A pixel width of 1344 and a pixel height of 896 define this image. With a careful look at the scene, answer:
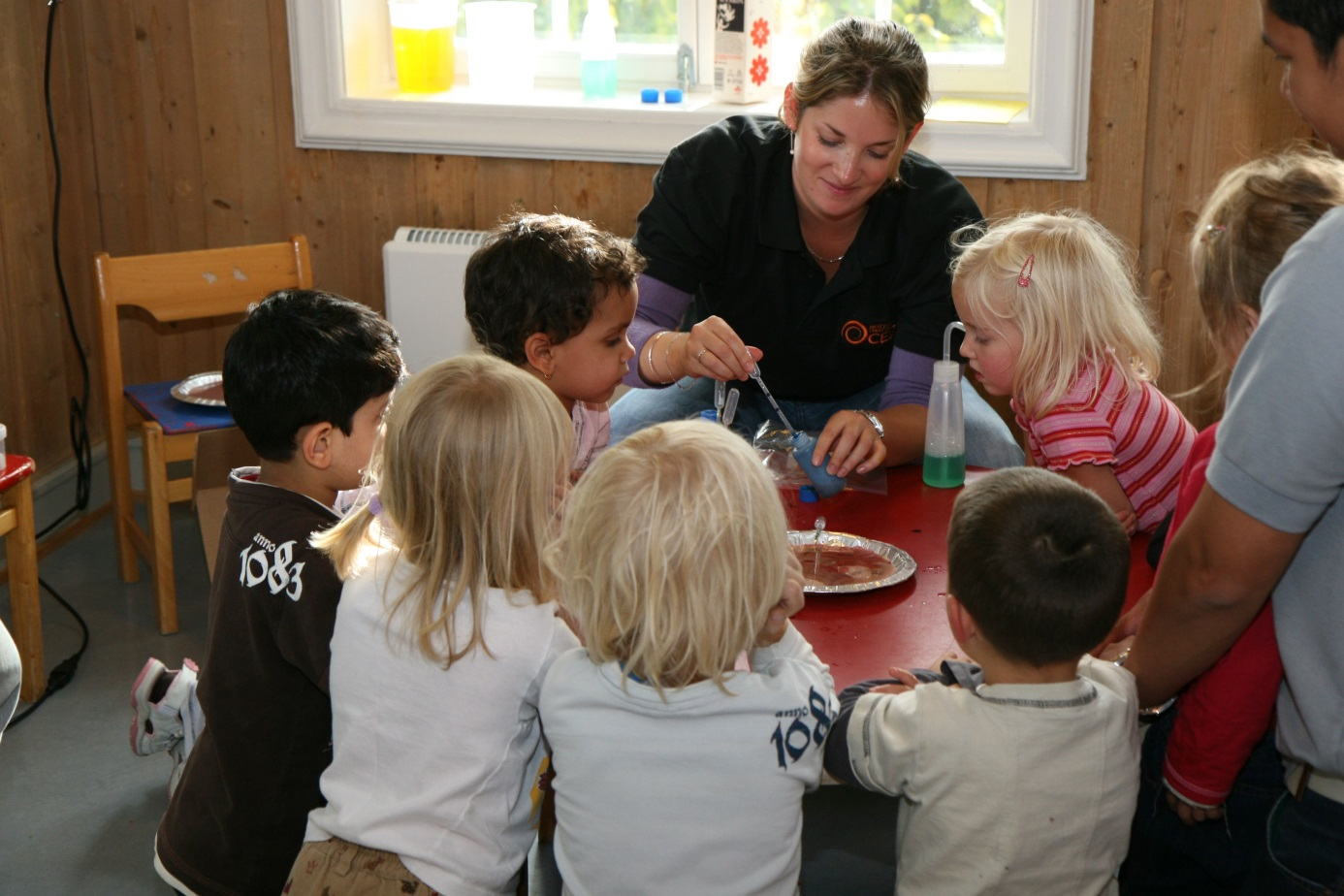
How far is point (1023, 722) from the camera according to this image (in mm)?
1232

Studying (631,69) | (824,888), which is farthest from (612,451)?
(631,69)

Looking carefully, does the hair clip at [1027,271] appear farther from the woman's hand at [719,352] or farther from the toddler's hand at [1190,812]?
the toddler's hand at [1190,812]

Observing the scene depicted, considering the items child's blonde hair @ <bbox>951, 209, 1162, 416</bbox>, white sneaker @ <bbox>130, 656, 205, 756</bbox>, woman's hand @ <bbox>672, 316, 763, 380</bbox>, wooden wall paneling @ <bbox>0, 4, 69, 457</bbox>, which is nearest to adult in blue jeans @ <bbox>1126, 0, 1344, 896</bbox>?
child's blonde hair @ <bbox>951, 209, 1162, 416</bbox>

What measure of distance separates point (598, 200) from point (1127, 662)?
2175 millimetres

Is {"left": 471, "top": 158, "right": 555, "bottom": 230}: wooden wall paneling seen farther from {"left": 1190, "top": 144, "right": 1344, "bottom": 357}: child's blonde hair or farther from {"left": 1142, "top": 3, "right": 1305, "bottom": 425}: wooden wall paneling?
{"left": 1190, "top": 144, "right": 1344, "bottom": 357}: child's blonde hair

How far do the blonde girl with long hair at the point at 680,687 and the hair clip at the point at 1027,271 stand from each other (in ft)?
2.94

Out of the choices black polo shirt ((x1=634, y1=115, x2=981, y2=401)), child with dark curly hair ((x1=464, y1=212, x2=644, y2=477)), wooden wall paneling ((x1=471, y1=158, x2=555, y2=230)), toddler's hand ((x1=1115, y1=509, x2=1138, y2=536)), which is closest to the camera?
toddler's hand ((x1=1115, y1=509, x2=1138, y2=536))

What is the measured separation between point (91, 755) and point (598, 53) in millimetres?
2016

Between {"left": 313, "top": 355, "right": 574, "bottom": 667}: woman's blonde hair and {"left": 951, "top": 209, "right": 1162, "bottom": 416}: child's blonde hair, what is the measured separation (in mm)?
899

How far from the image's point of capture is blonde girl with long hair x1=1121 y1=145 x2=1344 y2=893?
1.33 meters

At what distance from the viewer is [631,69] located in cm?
347

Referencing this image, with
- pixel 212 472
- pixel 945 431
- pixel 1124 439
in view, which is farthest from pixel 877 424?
pixel 212 472

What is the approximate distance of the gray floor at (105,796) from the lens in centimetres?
213

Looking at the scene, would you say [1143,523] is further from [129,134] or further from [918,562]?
[129,134]
